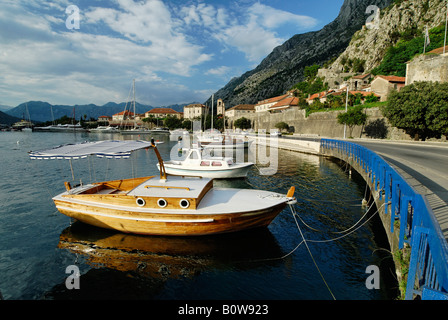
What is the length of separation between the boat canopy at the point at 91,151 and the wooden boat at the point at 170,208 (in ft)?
0.13

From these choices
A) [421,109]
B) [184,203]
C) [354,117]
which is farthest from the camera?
[354,117]

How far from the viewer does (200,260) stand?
29.2 feet

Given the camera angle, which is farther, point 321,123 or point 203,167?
Result: point 321,123

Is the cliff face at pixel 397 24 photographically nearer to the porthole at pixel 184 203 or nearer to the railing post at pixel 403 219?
the railing post at pixel 403 219

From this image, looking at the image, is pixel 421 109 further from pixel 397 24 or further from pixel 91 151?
pixel 397 24

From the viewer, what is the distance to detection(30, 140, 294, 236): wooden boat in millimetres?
9672

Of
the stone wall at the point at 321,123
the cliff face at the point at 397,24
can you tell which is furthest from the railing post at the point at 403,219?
the cliff face at the point at 397,24

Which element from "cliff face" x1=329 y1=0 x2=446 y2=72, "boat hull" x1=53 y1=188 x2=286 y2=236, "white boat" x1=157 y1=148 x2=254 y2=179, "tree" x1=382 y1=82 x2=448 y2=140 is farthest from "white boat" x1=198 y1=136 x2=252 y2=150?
"cliff face" x1=329 y1=0 x2=446 y2=72

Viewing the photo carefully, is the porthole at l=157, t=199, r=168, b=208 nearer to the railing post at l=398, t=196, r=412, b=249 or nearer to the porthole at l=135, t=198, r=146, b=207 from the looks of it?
the porthole at l=135, t=198, r=146, b=207

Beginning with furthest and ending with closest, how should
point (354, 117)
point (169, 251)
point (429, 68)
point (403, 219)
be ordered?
point (354, 117)
point (429, 68)
point (169, 251)
point (403, 219)

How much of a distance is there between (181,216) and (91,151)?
18.9 ft

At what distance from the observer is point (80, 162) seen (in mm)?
30844

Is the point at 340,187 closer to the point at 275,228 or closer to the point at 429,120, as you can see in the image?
the point at 275,228

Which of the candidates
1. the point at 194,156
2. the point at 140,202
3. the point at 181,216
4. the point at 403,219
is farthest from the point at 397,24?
the point at 140,202
